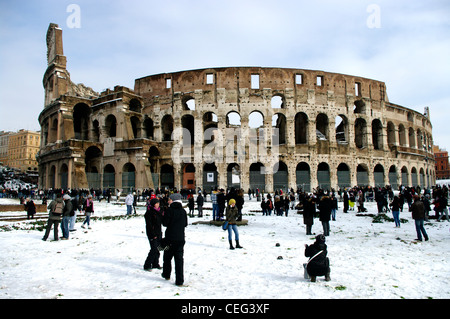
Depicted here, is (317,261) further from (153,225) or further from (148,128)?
(148,128)

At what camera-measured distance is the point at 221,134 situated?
105 feet

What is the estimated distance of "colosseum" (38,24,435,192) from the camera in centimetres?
3178

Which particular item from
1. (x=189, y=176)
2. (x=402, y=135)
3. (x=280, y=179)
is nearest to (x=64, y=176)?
(x=189, y=176)

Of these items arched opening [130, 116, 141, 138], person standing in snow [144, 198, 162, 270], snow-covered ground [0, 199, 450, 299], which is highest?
arched opening [130, 116, 141, 138]

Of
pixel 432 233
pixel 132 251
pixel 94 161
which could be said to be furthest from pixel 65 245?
pixel 94 161

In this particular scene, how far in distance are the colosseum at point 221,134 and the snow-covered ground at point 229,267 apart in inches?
829

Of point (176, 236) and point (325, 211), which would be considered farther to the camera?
point (325, 211)

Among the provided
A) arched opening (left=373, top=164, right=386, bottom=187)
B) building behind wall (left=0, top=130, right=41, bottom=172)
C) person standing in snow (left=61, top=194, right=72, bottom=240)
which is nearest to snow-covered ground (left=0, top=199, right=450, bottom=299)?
person standing in snow (left=61, top=194, right=72, bottom=240)

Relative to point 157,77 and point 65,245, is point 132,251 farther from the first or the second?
point 157,77

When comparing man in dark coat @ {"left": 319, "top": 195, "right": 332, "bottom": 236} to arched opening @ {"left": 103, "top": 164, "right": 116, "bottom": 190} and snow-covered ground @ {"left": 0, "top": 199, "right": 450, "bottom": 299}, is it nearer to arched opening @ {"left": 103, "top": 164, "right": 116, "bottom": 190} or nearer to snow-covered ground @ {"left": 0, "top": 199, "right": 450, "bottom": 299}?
snow-covered ground @ {"left": 0, "top": 199, "right": 450, "bottom": 299}

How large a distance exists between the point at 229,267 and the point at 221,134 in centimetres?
2585

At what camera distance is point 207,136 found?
33812 mm

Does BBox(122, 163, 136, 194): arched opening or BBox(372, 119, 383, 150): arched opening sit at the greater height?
BBox(372, 119, 383, 150): arched opening

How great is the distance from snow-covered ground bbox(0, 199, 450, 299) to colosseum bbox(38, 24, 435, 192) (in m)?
21.1
